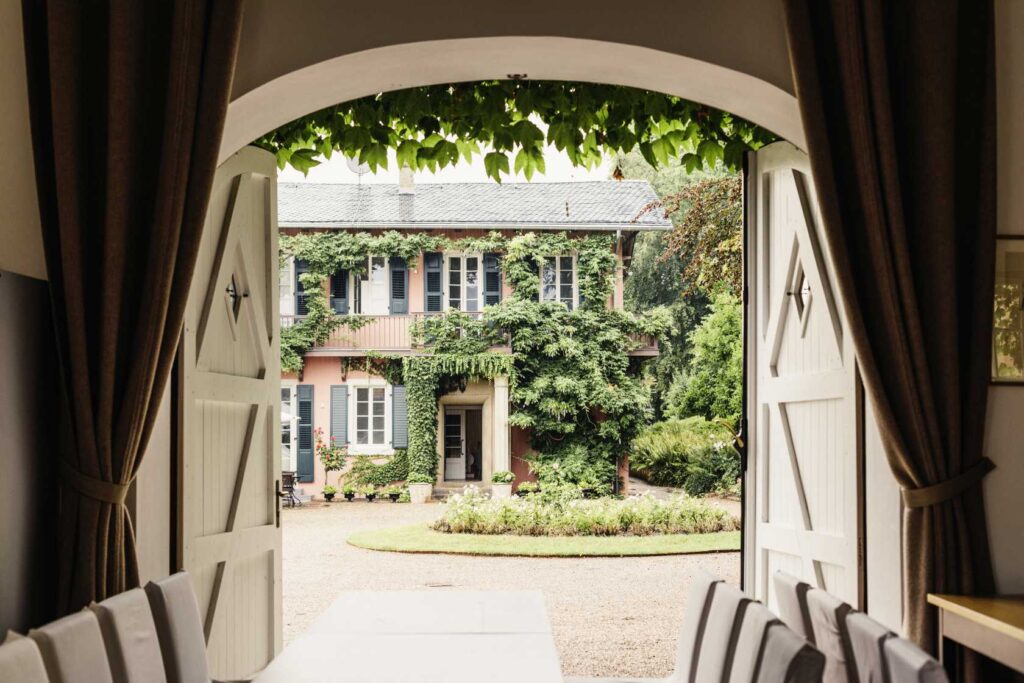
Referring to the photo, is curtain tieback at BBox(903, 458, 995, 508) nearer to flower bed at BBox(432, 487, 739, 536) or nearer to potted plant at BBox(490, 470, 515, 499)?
flower bed at BBox(432, 487, 739, 536)

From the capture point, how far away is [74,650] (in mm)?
2188

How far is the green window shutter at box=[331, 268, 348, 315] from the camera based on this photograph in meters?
16.9

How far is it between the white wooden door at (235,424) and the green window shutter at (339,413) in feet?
40.1

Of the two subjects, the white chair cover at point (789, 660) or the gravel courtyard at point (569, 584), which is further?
the gravel courtyard at point (569, 584)

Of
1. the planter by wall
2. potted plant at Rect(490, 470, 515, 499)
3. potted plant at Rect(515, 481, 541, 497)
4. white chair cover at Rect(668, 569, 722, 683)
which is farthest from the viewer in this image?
the planter by wall

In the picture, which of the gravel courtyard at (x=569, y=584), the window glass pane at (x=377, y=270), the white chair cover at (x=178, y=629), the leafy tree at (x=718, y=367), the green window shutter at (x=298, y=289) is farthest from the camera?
the leafy tree at (x=718, y=367)

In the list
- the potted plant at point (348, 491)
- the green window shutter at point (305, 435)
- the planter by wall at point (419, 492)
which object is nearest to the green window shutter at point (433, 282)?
the green window shutter at point (305, 435)

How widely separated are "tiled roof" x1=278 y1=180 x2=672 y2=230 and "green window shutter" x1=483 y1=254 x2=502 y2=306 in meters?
0.62

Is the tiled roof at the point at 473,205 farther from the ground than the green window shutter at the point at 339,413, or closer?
farther from the ground

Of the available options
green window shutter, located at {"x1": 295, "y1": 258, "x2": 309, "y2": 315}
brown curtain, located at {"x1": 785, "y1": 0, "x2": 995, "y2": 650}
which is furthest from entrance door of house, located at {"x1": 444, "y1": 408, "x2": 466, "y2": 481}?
brown curtain, located at {"x1": 785, "y1": 0, "x2": 995, "y2": 650}

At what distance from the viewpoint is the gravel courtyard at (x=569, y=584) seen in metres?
6.64

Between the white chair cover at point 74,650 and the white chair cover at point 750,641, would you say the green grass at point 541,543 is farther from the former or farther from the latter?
the white chair cover at point 74,650

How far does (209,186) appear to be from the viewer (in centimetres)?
328

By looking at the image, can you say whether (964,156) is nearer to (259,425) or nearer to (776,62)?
(776,62)
